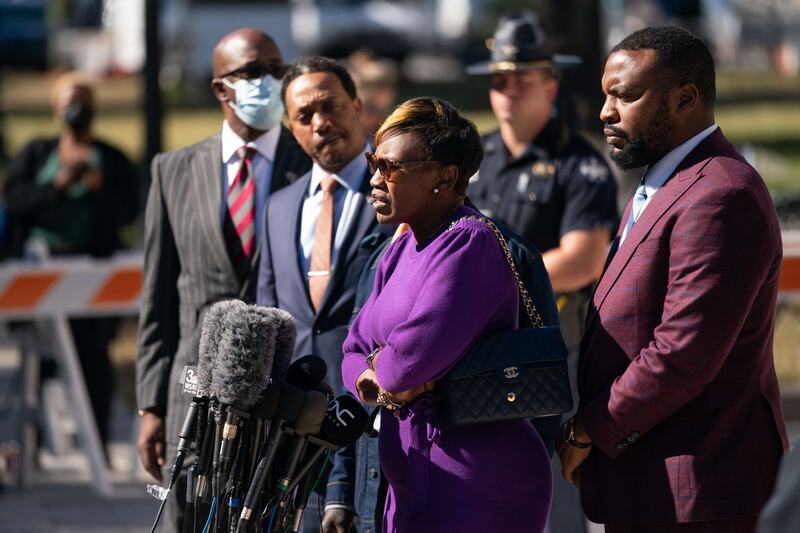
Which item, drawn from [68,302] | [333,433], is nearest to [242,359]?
[333,433]

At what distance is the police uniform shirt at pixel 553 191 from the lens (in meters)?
6.35

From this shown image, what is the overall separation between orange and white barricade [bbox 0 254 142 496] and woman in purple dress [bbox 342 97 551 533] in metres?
4.95

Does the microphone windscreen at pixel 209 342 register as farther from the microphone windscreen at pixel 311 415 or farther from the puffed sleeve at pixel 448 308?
the puffed sleeve at pixel 448 308

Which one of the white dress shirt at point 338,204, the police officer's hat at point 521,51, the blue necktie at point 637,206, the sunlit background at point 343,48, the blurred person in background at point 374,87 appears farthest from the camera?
the sunlit background at point 343,48

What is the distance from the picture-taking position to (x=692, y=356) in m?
3.84

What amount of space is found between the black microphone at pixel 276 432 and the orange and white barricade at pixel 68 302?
4933 mm

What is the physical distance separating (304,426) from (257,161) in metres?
1.73

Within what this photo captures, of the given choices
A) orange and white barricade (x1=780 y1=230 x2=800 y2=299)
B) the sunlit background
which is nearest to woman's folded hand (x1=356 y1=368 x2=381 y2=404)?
orange and white barricade (x1=780 y1=230 x2=800 y2=299)

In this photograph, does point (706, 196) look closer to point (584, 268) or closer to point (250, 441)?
point (250, 441)

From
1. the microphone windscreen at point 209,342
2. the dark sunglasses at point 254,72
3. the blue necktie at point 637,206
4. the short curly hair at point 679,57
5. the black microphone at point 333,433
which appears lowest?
the black microphone at point 333,433

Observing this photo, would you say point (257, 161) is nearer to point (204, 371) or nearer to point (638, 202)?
point (204, 371)

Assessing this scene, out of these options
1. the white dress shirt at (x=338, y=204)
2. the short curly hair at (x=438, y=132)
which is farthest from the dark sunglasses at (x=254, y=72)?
the short curly hair at (x=438, y=132)

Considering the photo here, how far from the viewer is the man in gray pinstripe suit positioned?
536 cm

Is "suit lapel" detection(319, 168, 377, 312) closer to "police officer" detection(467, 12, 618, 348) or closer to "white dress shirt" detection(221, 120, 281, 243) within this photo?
"white dress shirt" detection(221, 120, 281, 243)
